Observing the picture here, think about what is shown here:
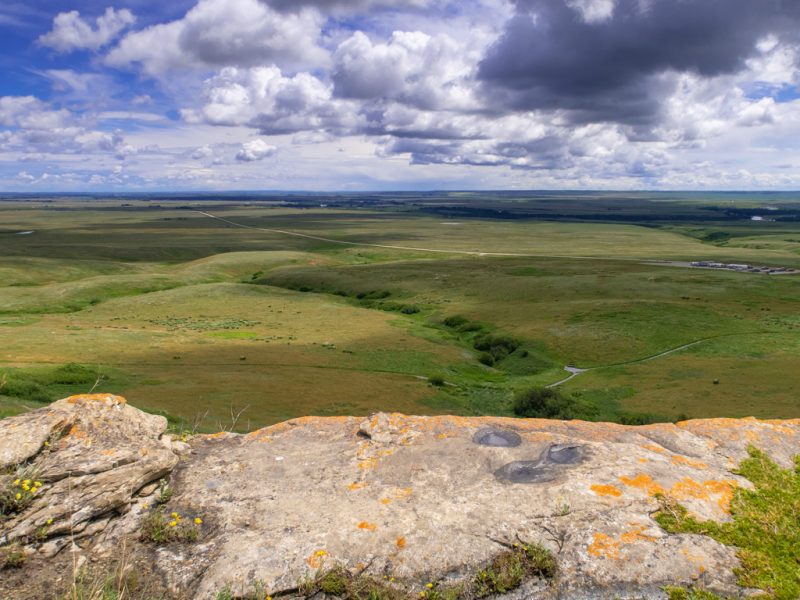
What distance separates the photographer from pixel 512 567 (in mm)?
7277

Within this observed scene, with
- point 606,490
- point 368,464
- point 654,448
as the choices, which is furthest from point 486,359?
point 606,490

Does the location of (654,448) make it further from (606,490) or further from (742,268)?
(742,268)

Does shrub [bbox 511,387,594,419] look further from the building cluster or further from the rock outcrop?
the building cluster

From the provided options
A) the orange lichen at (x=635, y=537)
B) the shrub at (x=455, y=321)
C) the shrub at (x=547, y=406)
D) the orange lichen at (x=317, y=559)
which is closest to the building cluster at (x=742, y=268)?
the shrub at (x=455, y=321)

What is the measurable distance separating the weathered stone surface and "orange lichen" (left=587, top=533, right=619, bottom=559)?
7248 millimetres

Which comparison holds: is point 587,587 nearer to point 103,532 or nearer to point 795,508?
point 795,508

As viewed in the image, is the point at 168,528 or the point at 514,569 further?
the point at 168,528

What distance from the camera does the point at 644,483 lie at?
8922 mm

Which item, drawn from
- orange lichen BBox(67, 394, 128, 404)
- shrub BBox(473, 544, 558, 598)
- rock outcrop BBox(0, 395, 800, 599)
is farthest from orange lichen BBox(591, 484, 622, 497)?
orange lichen BBox(67, 394, 128, 404)

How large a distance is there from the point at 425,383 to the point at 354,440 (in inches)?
1723

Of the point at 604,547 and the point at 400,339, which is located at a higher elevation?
the point at 604,547

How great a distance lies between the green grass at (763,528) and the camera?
7.00 m

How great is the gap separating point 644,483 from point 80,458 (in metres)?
9.61

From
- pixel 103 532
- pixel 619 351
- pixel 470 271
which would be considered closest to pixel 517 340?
pixel 619 351
